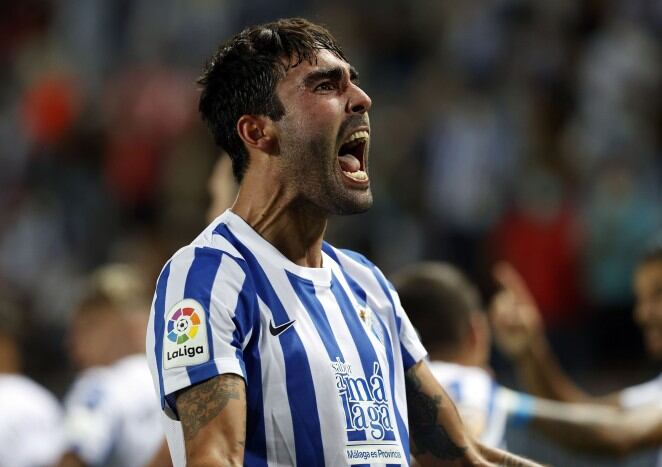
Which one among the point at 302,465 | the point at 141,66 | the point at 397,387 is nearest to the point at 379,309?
the point at 397,387

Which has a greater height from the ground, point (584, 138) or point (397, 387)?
point (584, 138)

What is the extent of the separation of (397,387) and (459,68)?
8647 mm

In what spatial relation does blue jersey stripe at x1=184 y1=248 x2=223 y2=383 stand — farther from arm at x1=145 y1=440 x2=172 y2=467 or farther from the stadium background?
the stadium background

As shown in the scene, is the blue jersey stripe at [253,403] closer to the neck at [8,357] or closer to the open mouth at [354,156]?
the open mouth at [354,156]

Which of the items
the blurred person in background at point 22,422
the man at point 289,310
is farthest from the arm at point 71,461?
the man at point 289,310

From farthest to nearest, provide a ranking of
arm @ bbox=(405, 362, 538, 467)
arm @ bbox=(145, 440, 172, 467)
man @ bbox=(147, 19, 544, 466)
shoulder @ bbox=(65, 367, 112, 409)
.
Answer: shoulder @ bbox=(65, 367, 112, 409) → arm @ bbox=(145, 440, 172, 467) → arm @ bbox=(405, 362, 538, 467) → man @ bbox=(147, 19, 544, 466)

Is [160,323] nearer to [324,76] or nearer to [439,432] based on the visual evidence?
[324,76]

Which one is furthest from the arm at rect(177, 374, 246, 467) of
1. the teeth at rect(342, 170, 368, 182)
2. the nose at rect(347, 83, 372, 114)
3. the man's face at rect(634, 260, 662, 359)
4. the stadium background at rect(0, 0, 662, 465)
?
the man's face at rect(634, 260, 662, 359)

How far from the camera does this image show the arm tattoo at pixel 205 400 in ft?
10.0

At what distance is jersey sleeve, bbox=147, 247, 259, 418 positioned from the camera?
311 cm

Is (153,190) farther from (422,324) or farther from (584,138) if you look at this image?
(422,324)

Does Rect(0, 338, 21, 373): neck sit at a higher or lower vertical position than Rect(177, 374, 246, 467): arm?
higher

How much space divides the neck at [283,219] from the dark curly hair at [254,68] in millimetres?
123

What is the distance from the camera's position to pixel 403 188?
37.7 ft
